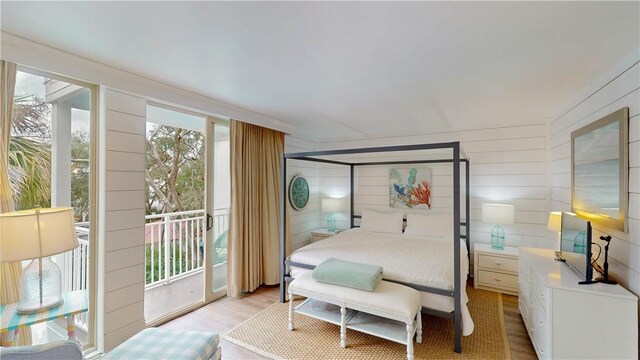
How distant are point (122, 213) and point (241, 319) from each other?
1552 millimetres

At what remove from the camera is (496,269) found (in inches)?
134

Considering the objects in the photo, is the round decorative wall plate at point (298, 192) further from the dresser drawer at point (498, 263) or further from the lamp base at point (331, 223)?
the dresser drawer at point (498, 263)

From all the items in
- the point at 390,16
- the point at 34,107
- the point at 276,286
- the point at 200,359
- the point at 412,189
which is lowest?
the point at 276,286

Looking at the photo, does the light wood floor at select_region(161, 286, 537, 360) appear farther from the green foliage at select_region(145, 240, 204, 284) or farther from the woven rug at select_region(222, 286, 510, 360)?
the green foliage at select_region(145, 240, 204, 284)

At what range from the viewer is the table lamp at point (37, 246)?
1.45 metres

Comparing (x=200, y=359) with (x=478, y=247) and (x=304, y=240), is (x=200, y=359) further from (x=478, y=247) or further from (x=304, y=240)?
(x=478, y=247)

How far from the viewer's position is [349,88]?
246cm

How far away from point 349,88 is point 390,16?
109 cm

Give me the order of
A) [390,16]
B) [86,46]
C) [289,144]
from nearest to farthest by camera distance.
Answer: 1. [390,16]
2. [86,46]
3. [289,144]

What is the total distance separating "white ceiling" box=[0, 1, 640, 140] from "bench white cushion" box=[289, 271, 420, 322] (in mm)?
1799

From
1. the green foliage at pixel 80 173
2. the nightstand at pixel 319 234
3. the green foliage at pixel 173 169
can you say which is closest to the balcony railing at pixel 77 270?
the green foliage at pixel 80 173

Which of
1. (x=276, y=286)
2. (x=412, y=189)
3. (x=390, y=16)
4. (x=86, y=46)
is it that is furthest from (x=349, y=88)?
(x=276, y=286)

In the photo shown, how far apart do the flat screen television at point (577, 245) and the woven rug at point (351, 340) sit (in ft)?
2.95

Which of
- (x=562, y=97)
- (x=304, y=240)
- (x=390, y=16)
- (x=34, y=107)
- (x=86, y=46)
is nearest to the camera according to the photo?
(x=390, y=16)
